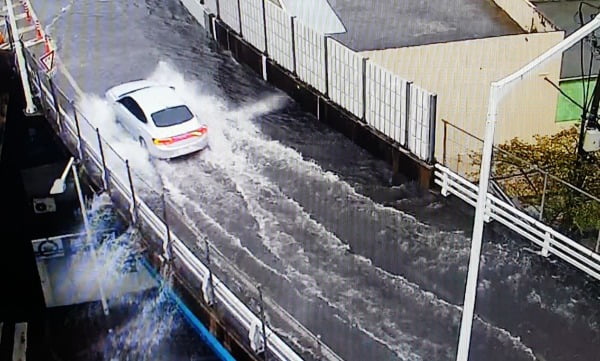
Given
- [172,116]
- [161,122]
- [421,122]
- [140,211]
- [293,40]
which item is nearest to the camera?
[140,211]

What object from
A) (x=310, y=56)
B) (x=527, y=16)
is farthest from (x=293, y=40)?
(x=527, y=16)

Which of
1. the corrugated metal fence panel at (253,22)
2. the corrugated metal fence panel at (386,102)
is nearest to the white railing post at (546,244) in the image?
the corrugated metal fence panel at (386,102)

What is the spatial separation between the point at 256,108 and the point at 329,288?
778 cm

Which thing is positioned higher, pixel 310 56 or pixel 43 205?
pixel 310 56

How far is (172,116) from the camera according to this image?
1739 cm

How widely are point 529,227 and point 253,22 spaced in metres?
10.7

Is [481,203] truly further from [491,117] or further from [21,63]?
[21,63]

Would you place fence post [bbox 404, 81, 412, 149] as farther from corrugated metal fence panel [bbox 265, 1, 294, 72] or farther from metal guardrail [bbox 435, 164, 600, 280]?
corrugated metal fence panel [bbox 265, 1, 294, 72]

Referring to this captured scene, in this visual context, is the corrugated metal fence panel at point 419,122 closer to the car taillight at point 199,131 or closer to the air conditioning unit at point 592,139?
the air conditioning unit at point 592,139

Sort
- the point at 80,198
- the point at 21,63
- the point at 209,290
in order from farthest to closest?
the point at 21,63, the point at 80,198, the point at 209,290

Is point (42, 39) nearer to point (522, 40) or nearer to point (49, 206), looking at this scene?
point (49, 206)

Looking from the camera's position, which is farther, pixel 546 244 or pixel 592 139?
pixel 546 244

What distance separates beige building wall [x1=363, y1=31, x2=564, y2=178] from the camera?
19969 millimetres

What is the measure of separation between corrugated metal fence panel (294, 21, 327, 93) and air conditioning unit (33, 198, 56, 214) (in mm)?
7792
